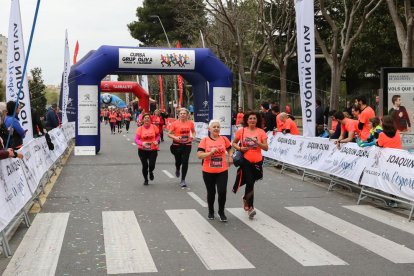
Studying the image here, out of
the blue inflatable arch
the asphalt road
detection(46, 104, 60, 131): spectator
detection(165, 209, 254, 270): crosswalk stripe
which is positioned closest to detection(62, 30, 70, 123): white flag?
the blue inflatable arch

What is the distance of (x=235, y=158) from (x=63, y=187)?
523cm

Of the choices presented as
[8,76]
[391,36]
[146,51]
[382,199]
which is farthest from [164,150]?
[391,36]

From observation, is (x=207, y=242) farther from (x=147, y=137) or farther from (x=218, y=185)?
(x=147, y=137)

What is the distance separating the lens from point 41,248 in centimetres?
710

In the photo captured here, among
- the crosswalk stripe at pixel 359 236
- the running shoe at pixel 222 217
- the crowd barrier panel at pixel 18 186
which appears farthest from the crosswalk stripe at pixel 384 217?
the crowd barrier panel at pixel 18 186

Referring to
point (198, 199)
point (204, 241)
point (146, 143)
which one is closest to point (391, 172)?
point (198, 199)

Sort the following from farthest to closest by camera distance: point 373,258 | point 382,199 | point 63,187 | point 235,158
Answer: point 63,187 < point 382,199 < point 235,158 < point 373,258

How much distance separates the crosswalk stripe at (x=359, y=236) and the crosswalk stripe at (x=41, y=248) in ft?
12.4

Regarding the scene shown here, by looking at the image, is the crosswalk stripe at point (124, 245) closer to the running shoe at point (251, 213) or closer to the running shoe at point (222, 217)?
the running shoe at point (222, 217)

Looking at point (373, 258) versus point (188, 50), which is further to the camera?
point (188, 50)

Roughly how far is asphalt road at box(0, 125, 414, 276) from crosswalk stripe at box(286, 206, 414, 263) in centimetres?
1

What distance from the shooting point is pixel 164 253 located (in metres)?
6.82

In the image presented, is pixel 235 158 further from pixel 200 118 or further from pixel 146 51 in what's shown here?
pixel 200 118

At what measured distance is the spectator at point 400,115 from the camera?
14969 millimetres
